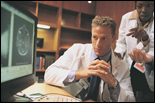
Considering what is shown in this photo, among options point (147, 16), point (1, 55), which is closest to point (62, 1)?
point (147, 16)

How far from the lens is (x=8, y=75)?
460 mm

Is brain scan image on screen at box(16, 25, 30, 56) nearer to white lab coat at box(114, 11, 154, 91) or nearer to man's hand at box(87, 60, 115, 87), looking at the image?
man's hand at box(87, 60, 115, 87)

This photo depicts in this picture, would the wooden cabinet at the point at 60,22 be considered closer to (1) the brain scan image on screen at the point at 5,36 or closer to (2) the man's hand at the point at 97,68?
(2) the man's hand at the point at 97,68

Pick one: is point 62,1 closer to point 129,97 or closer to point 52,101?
point 129,97

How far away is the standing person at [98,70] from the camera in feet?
2.89

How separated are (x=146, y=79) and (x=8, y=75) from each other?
4.57 feet

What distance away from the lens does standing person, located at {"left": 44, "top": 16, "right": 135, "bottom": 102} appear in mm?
880

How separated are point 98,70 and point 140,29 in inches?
27.0

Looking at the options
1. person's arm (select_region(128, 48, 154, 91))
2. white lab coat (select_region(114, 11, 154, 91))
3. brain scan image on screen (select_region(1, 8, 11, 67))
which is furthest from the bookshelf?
brain scan image on screen (select_region(1, 8, 11, 67))

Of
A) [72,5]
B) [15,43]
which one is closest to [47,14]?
[72,5]

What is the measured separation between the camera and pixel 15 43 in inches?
19.1

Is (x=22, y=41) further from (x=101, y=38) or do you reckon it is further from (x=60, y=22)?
(x=60, y=22)

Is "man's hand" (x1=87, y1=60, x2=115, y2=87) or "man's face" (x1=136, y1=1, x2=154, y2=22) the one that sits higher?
"man's face" (x1=136, y1=1, x2=154, y2=22)

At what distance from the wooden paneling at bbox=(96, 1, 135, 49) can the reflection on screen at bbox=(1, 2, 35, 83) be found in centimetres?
222
